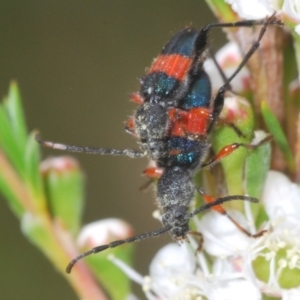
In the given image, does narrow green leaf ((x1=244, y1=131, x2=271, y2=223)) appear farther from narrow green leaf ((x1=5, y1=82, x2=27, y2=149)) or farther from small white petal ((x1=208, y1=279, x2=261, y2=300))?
narrow green leaf ((x1=5, y1=82, x2=27, y2=149))

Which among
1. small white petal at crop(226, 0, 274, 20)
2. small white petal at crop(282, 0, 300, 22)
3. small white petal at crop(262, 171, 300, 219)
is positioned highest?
small white petal at crop(226, 0, 274, 20)

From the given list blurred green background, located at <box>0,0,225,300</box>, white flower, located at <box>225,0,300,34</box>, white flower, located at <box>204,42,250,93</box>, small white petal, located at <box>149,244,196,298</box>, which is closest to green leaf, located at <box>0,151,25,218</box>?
small white petal, located at <box>149,244,196,298</box>

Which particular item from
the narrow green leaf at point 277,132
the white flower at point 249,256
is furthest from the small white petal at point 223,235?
the narrow green leaf at point 277,132

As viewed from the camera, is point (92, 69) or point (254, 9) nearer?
point (254, 9)

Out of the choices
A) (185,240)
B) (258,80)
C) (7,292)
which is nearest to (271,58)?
(258,80)

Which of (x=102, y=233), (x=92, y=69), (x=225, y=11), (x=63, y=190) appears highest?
(x=92, y=69)

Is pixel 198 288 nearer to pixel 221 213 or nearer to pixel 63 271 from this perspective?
pixel 221 213

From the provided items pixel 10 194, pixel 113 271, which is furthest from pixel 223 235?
pixel 10 194

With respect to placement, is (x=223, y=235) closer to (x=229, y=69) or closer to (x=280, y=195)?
(x=280, y=195)
